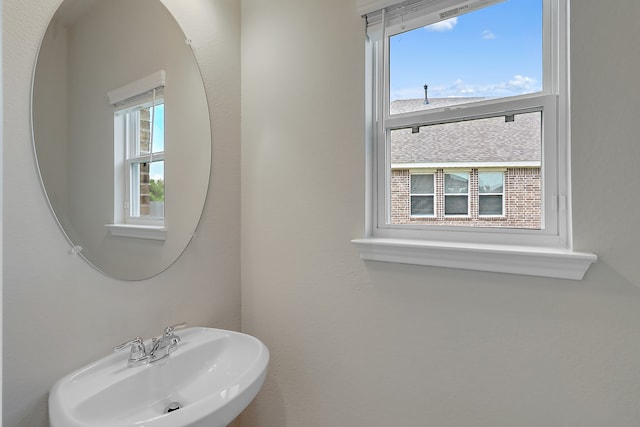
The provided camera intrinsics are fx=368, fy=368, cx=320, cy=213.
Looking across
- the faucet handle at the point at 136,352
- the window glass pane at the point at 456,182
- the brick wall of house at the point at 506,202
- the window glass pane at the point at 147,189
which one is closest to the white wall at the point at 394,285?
the brick wall of house at the point at 506,202

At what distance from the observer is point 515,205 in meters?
1.14

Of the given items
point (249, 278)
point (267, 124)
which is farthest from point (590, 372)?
point (267, 124)

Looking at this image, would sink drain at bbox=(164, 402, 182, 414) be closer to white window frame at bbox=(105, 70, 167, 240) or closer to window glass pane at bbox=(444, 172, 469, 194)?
white window frame at bbox=(105, 70, 167, 240)

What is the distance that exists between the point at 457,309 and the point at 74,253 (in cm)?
119

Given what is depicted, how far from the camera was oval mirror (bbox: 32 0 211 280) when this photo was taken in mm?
1105

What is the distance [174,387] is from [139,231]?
55 cm

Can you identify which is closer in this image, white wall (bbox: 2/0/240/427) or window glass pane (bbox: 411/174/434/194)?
white wall (bbox: 2/0/240/427)

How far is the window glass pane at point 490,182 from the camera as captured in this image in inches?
46.1

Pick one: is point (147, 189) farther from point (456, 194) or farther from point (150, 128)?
point (456, 194)

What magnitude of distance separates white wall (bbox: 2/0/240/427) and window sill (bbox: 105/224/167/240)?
0.44 feet

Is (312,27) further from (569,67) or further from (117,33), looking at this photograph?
(569,67)

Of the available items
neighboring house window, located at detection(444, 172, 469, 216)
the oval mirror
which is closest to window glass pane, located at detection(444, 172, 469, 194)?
neighboring house window, located at detection(444, 172, 469, 216)

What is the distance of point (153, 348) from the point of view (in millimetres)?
1233

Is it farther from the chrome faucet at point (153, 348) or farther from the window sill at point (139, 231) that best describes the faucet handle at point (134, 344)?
the window sill at point (139, 231)
